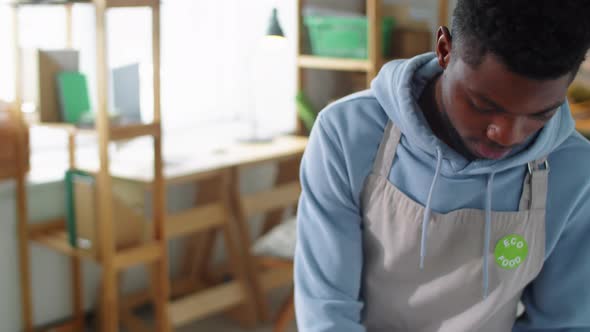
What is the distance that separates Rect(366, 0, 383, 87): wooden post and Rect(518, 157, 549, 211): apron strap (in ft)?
7.45

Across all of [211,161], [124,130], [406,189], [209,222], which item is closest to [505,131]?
[406,189]

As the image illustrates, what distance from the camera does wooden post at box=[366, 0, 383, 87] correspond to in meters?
3.31

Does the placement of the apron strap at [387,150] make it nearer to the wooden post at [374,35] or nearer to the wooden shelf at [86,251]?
the wooden shelf at [86,251]

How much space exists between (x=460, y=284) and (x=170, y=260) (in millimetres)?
2501

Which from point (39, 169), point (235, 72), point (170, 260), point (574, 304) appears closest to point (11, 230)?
point (39, 169)

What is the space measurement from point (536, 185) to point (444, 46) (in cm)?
25

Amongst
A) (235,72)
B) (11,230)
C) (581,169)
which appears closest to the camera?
(581,169)

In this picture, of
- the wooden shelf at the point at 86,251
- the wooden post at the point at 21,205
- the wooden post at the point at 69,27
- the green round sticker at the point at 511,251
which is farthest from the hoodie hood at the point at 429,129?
the wooden post at the point at 69,27

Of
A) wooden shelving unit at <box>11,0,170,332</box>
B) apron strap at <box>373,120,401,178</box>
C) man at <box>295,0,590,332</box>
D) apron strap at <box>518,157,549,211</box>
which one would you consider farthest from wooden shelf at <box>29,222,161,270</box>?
apron strap at <box>518,157,549,211</box>

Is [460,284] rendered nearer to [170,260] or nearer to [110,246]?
[110,246]

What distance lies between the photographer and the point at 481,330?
1201 millimetres

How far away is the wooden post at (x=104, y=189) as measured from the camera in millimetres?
2473

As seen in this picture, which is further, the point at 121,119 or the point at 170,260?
the point at 170,260

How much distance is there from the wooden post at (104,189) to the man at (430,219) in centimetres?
145
